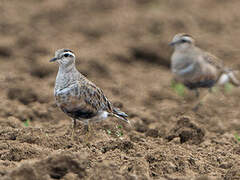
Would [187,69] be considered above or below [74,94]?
below

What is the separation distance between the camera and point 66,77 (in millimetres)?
6453

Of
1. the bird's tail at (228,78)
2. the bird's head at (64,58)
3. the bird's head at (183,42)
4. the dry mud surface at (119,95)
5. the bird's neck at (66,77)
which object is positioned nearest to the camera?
the dry mud surface at (119,95)

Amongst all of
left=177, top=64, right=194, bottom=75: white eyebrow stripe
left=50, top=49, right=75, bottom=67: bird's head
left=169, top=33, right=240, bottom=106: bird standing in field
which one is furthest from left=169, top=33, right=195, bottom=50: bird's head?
left=50, top=49, right=75, bottom=67: bird's head

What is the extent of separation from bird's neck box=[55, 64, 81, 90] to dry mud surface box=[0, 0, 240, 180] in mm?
725

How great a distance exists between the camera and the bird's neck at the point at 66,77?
6406 millimetres

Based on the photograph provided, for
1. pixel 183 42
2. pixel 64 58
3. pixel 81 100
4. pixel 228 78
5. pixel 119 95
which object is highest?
pixel 64 58

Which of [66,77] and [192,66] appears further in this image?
[192,66]

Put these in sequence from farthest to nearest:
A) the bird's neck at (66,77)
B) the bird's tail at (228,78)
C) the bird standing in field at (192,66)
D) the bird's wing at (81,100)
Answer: the bird's tail at (228,78) < the bird standing in field at (192,66) < the bird's neck at (66,77) < the bird's wing at (81,100)

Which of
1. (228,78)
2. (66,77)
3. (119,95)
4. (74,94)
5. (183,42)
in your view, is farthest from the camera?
(228,78)

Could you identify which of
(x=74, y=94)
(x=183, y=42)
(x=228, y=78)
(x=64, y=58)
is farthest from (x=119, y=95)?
(x=74, y=94)

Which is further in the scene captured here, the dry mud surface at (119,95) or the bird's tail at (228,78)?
the bird's tail at (228,78)

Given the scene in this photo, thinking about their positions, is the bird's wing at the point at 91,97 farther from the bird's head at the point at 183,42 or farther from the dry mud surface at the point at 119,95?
the bird's head at the point at 183,42

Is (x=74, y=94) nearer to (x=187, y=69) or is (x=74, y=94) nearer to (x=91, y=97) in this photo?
(x=91, y=97)

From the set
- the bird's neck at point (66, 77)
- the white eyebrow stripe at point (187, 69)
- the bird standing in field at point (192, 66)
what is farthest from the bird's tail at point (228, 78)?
the bird's neck at point (66, 77)
